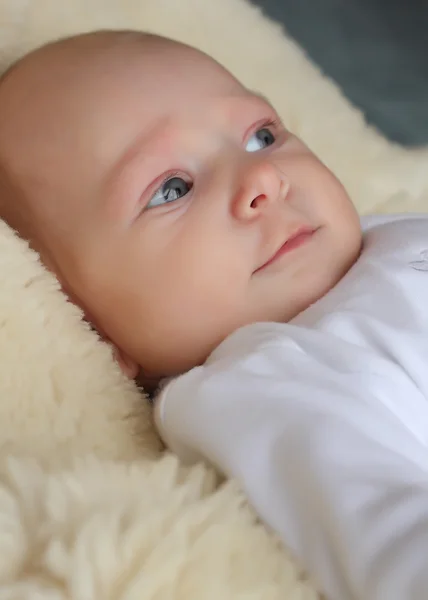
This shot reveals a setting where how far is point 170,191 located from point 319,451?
1.21 ft

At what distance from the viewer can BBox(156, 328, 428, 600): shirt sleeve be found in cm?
54

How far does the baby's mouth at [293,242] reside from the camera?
81cm

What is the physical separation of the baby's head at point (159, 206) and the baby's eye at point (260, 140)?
23mm

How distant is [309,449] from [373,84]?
4.00 feet

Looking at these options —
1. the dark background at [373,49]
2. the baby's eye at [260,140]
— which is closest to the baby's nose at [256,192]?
the baby's eye at [260,140]

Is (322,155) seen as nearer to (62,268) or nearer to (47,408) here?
(62,268)

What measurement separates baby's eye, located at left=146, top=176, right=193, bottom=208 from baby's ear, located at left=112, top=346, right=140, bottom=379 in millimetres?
171

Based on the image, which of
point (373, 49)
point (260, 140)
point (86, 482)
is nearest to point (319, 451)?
point (86, 482)

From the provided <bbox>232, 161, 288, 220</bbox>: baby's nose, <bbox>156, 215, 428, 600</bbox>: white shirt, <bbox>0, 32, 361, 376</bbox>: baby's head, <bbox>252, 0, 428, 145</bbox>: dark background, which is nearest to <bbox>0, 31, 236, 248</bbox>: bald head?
<bbox>0, 32, 361, 376</bbox>: baby's head

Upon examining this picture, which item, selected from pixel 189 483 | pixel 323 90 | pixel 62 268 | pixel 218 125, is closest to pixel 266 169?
pixel 218 125

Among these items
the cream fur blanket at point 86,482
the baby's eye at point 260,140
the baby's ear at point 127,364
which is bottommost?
the baby's ear at point 127,364

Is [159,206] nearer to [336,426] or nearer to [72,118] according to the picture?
[72,118]

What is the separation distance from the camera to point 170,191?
0.84 m

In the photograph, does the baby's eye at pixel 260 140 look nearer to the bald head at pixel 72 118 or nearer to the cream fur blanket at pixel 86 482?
the bald head at pixel 72 118
